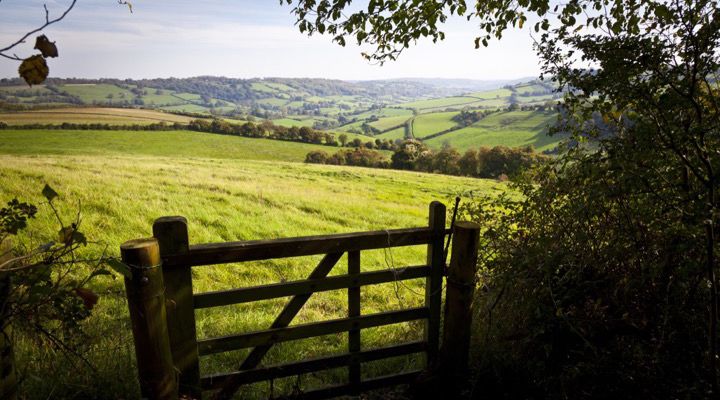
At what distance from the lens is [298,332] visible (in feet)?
11.9

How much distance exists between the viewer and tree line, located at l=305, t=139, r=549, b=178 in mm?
52812

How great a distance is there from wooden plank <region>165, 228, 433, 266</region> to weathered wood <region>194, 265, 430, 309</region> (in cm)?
26

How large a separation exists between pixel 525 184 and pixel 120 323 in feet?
19.8

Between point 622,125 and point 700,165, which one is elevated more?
point 622,125

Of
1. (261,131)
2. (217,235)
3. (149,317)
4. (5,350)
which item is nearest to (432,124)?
(261,131)

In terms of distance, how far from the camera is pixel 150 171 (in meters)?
20.0

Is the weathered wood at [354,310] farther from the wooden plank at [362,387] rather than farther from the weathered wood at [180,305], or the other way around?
the weathered wood at [180,305]

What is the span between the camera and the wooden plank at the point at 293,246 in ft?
10.3

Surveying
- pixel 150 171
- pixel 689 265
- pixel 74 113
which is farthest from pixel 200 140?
pixel 689 265

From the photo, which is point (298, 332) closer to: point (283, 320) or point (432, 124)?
point (283, 320)

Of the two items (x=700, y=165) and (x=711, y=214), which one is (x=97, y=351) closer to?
(x=711, y=214)

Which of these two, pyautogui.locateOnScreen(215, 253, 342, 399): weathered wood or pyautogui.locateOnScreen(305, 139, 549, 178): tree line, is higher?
pyautogui.locateOnScreen(215, 253, 342, 399): weathered wood

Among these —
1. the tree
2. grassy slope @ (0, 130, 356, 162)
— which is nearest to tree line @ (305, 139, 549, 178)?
grassy slope @ (0, 130, 356, 162)

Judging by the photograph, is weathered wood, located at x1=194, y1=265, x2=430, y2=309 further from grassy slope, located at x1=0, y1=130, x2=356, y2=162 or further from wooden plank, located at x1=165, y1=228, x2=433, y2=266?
grassy slope, located at x1=0, y1=130, x2=356, y2=162
